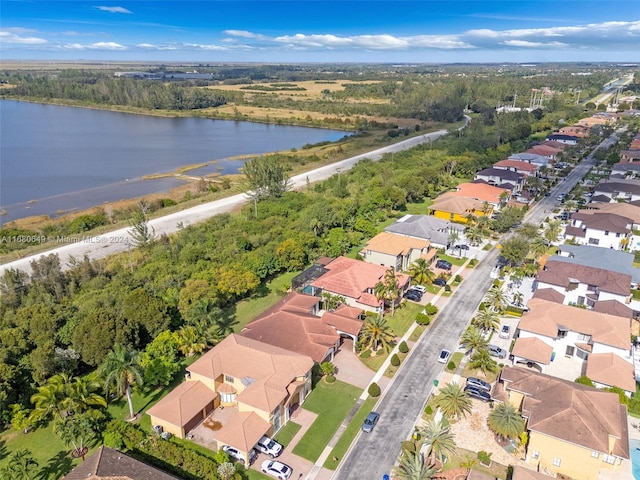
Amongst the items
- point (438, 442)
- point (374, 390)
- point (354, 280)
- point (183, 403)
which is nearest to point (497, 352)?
point (374, 390)

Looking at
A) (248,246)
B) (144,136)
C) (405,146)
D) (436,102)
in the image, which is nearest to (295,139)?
(405,146)

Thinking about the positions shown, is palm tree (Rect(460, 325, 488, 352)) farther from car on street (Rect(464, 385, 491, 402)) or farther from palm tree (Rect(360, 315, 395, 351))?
palm tree (Rect(360, 315, 395, 351))

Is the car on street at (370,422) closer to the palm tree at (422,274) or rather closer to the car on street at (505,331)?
the car on street at (505,331)

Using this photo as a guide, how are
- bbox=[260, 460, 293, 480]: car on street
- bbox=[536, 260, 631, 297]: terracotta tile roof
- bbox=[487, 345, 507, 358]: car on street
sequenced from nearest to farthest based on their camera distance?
bbox=[260, 460, 293, 480]: car on street < bbox=[487, 345, 507, 358]: car on street < bbox=[536, 260, 631, 297]: terracotta tile roof

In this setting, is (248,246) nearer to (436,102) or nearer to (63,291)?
(63,291)

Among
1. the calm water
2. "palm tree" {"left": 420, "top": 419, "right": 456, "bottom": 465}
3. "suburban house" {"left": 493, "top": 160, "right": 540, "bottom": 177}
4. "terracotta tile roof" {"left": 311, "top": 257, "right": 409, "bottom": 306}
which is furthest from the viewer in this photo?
the calm water

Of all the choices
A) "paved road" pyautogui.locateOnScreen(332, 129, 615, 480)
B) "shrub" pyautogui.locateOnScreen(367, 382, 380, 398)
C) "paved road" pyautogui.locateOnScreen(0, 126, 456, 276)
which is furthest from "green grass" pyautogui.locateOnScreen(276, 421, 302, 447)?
"paved road" pyautogui.locateOnScreen(0, 126, 456, 276)
